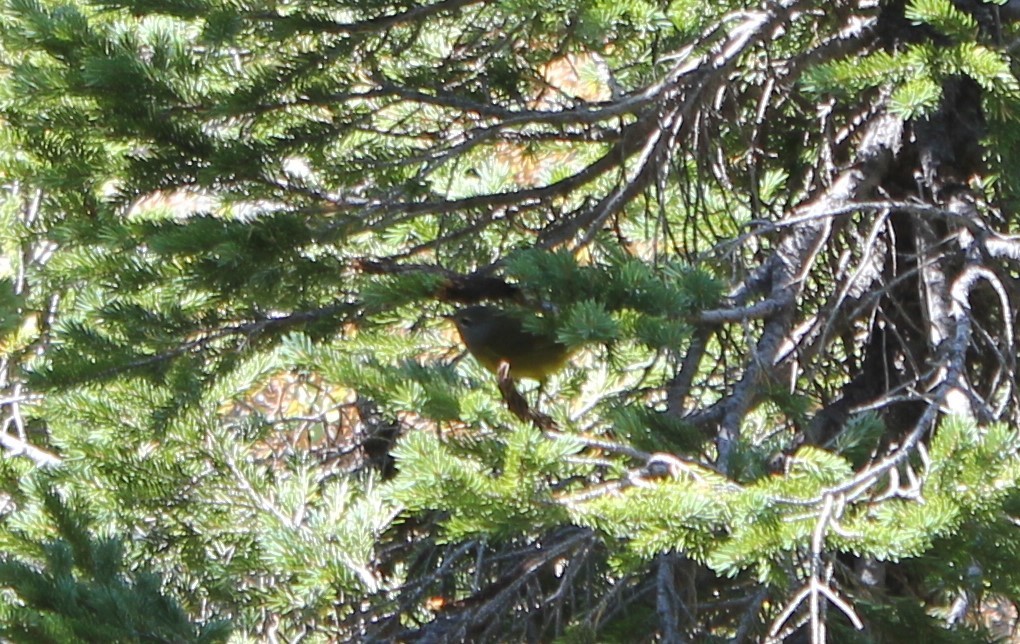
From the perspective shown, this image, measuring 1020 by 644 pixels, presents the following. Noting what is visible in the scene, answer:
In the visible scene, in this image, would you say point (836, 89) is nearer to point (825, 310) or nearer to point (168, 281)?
point (825, 310)

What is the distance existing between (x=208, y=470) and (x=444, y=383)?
1.50 metres

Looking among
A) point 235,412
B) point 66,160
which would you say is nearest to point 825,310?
point 66,160

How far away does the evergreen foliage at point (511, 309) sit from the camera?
2.90 metres

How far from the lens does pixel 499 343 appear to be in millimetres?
4277

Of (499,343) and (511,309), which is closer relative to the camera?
(511,309)

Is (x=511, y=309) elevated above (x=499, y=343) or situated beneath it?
situated beneath

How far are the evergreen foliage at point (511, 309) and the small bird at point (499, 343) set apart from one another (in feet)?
0.51

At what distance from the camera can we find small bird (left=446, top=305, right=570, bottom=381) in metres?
4.23

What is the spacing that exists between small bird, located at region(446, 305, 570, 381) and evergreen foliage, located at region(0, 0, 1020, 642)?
156 millimetres

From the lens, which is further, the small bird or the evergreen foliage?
the small bird

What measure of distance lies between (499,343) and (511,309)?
1072 millimetres

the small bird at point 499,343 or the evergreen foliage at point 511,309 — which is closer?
the evergreen foliage at point 511,309

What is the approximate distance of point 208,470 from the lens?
4.19 m

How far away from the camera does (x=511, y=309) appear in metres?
3.21
